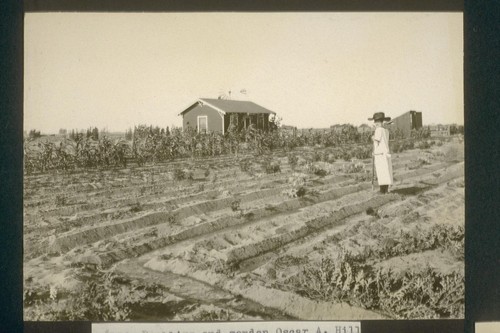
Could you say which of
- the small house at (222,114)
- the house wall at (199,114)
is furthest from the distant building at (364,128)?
the house wall at (199,114)

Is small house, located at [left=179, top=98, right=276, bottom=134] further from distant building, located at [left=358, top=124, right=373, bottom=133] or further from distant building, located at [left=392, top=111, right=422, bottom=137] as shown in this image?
distant building, located at [left=392, top=111, right=422, bottom=137]

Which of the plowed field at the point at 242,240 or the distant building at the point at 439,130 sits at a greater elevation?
the distant building at the point at 439,130

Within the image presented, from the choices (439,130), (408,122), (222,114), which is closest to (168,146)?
(222,114)

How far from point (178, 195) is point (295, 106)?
2.67ft

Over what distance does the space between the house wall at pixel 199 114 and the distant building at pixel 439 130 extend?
1.14m

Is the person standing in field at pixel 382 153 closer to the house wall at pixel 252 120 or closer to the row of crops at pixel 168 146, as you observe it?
the row of crops at pixel 168 146

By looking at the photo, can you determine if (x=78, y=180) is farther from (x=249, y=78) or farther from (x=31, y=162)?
(x=249, y=78)

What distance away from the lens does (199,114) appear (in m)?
2.52

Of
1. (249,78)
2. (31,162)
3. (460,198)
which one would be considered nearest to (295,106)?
(249,78)

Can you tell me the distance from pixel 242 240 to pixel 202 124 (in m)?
0.67

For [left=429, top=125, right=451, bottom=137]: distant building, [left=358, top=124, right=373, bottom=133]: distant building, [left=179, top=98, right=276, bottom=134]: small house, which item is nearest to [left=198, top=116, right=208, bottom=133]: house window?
[left=179, top=98, right=276, bottom=134]: small house

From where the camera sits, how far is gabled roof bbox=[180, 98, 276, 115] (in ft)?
8.18

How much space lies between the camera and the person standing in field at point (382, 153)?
2.50m

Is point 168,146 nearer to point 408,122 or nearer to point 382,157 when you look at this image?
point 382,157
